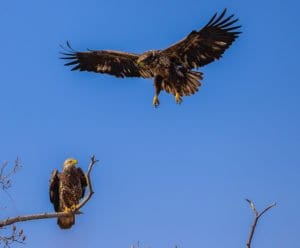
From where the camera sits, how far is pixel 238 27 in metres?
12.2

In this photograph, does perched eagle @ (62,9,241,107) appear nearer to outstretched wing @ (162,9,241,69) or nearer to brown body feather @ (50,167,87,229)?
outstretched wing @ (162,9,241,69)

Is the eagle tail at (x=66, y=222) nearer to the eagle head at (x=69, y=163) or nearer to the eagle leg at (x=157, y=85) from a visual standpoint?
the eagle head at (x=69, y=163)

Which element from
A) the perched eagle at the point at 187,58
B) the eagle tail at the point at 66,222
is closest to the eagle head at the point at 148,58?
the perched eagle at the point at 187,58

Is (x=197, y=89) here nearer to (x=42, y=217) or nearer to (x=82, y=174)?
(x=82, y=174)

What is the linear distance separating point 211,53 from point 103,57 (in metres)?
2.33

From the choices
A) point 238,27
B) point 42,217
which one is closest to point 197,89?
point 238,27

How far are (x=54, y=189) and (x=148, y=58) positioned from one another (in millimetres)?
3838

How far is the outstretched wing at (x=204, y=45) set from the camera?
1215cm

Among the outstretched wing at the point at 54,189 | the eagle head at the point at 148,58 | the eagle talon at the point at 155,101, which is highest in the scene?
the eagle head at the point at 148,58

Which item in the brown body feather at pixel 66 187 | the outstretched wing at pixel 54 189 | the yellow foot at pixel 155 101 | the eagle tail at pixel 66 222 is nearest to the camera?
the eagle tail at pixel 66 222

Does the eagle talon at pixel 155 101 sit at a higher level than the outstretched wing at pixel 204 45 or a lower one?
lower

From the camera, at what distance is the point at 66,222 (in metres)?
8.31

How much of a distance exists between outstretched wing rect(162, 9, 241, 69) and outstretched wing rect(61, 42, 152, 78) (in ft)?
3.26

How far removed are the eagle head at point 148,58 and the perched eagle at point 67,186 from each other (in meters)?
3.48
